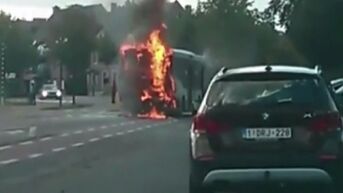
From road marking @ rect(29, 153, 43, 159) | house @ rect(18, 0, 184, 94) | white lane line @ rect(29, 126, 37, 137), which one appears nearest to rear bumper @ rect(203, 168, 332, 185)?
road marking @ rect(29, 153, 43, 159)

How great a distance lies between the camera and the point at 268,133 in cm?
1109

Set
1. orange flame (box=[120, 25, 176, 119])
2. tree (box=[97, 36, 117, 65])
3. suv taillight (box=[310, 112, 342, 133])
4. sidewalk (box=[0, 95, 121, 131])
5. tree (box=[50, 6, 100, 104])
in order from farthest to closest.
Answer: tree (box=[97, 36, 117, 65])
tree (box=[50, 6, 100, 104])
orange flame (box=[120, 25, 176, 119])
sidewalk (box=[0, 95, 121, 131])
suv taillight (box=[310, 112, 342, 133])

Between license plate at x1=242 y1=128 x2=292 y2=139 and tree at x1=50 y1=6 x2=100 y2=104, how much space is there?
79.2 m

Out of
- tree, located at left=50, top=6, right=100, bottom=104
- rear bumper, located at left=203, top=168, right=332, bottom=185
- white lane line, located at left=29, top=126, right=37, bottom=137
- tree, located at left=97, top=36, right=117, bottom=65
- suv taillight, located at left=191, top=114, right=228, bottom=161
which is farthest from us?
tree, located at left=97, top=36, right=117, bottom=65

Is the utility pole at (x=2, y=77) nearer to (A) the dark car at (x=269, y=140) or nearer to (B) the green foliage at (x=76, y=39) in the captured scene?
(B) the green foliage at (x=76, y=39)

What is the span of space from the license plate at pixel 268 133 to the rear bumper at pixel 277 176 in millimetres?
348

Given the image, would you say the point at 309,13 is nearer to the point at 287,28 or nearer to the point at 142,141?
the point at 287,28

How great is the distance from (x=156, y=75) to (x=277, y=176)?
32.9m

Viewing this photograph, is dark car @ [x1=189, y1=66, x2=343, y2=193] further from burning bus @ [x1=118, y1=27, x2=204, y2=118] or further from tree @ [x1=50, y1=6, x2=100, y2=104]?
tree @ [x1=50, y1=6, x2=100, y2=104]

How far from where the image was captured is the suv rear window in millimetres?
11203

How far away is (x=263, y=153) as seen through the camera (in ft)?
36.2

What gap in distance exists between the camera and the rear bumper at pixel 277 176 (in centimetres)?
1087

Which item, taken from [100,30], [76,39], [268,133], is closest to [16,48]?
[100,30]

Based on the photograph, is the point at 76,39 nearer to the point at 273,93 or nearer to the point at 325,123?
the point at 273,93
